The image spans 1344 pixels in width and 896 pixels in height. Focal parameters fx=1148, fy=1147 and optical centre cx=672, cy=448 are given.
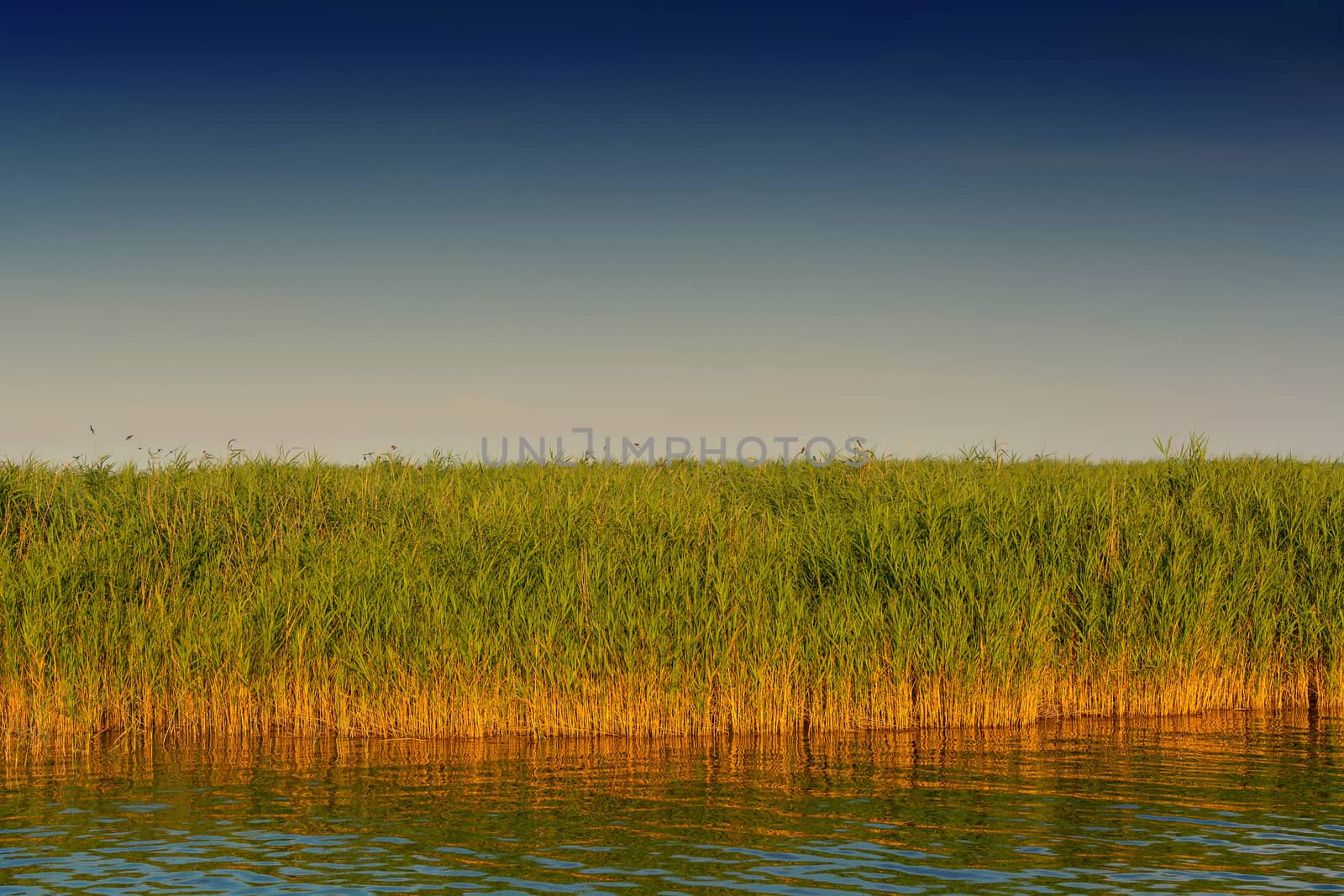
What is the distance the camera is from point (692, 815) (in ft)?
33.7

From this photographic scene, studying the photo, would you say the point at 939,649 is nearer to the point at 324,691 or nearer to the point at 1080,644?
the point at 1080,644

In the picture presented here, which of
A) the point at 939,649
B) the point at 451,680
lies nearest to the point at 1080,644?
the point at 939,649

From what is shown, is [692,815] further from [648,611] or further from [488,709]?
[488,709]

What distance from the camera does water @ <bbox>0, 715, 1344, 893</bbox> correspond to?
28.2 ft

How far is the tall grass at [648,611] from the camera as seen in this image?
Answer: 1398 centimetres

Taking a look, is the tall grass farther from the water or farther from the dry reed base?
the water

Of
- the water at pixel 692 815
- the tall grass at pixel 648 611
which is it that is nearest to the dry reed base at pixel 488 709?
the tall grass at pixel 648 611

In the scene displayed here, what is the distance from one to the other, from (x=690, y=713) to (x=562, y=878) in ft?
18.4

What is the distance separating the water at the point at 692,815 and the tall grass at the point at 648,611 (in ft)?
2.14

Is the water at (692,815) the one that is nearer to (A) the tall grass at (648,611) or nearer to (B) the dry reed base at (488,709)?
(B) the dry reed base at (488,709)

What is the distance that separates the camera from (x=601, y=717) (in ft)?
46.0

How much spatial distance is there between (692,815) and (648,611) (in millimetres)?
4276

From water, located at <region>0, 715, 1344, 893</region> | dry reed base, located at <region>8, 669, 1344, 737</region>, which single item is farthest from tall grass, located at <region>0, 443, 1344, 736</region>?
water, located at <region>0, 715, 1344, 893</region>

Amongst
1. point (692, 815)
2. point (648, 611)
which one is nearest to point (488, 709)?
point (648, 611)
